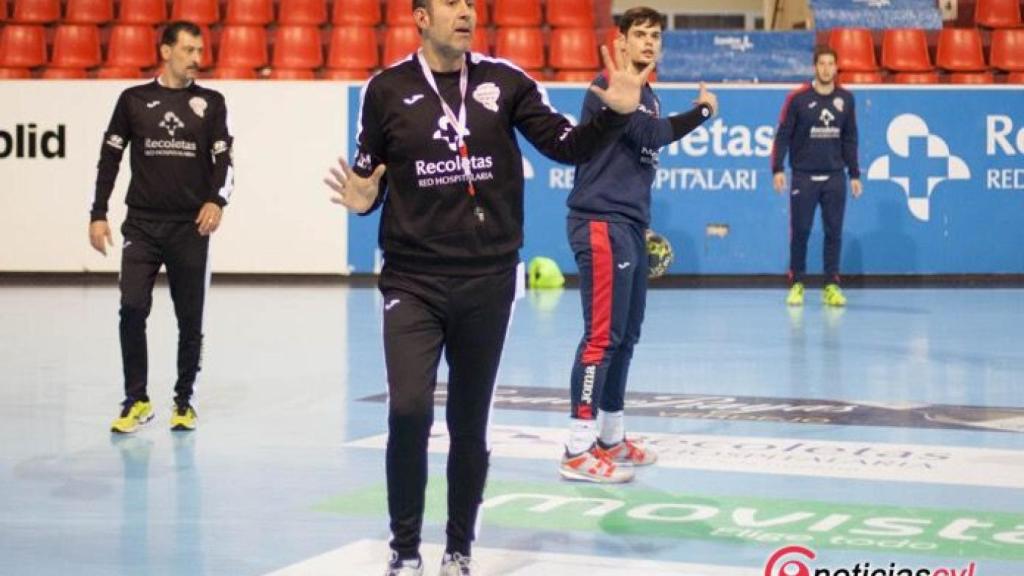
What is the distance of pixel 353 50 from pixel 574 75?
264 cm

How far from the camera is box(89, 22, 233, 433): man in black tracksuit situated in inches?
354

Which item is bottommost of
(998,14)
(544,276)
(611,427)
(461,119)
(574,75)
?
(611,427)

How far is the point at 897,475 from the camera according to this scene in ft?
25.4

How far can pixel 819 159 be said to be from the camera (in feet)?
54.1

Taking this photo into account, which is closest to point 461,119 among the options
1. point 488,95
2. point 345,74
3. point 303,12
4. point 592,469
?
point 488,95

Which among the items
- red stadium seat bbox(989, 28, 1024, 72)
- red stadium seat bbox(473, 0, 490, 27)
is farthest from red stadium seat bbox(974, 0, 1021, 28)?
red stadium seat bbox(473, 0, 490, 27)

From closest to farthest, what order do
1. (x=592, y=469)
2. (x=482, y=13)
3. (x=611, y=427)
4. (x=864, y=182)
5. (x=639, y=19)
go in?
(x=639, y=19) < (x=592, y=469) < (x=611, y=427) < (x=864, y=182) < (x=482, y=13)

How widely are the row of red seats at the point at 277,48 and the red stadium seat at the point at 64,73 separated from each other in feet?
0.37

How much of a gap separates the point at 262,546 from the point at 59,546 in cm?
77

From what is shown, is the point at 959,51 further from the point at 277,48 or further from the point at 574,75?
the point at 277,48

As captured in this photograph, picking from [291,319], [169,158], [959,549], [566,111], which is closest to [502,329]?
[959,549]

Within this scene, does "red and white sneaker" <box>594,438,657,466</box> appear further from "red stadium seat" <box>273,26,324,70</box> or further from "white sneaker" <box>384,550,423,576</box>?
"red stadium seat" <box>273,26,324,70</box>

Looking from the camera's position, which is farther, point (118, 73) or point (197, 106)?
point (118, 73)

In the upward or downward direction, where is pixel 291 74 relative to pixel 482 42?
downward
